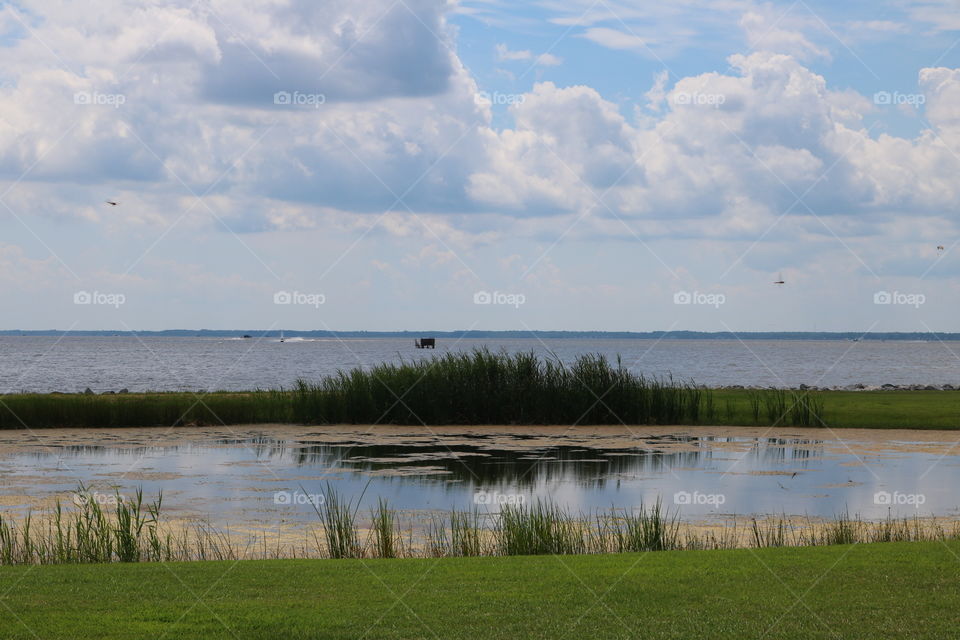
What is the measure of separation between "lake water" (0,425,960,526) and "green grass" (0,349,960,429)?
1209 millimetres

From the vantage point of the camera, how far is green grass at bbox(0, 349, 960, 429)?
1190 inches

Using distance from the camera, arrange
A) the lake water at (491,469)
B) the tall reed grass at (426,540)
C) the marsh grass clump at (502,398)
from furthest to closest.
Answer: the marsh grass clump at (502,398) < the lake water at (491,469) < the tall reed grass at (426,540)

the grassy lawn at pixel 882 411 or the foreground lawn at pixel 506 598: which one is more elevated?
the grassy lawn at pixel 882 411

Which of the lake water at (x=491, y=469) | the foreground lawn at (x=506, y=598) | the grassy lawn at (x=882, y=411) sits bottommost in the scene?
the foreground lawn at (x=506, y=598)

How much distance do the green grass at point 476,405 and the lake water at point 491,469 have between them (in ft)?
3.97

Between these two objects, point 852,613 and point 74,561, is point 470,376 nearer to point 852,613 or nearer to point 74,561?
point 74,561

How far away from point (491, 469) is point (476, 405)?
390 inches

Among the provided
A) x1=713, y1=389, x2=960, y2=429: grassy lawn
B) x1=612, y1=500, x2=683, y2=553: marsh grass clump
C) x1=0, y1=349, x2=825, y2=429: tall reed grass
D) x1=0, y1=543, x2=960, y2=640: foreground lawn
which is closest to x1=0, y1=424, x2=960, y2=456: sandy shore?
x1=0, y1=349, x2=825, y2=429: tall reed grass

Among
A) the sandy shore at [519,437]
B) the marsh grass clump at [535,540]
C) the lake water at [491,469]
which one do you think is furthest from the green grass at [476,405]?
the marsh grass clump at [535,540]

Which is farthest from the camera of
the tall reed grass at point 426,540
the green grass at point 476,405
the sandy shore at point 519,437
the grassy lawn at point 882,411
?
the green grass at point 476,405

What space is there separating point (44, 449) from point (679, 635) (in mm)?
21249

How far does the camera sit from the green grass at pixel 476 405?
3022 centimetres

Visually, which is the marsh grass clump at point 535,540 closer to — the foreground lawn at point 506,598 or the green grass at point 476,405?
the foreground lawn at point 506,598

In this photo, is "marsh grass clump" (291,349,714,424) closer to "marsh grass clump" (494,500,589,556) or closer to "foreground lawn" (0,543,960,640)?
"marsh grass clump" (494,500,589,556)
